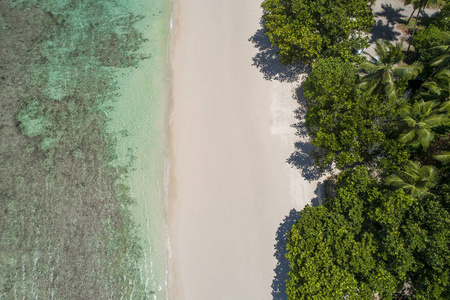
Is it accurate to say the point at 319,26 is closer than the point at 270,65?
Yes

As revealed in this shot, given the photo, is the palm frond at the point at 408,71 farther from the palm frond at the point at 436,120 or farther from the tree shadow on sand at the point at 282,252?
the tree shadow on sand at the point at 282,252

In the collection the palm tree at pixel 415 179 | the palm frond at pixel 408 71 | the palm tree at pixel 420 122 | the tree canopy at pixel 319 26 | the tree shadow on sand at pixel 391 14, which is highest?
the tree shadow on sand at pixel 391 14

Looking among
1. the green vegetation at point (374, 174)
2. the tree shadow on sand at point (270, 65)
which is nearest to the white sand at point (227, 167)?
the tree shadow on sand at point (270, 65)

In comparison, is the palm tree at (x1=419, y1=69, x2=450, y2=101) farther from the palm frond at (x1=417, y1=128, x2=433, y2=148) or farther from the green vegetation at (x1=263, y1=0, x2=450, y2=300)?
the palm frond at (x1=417, y1=128, x2=433, y2=148)

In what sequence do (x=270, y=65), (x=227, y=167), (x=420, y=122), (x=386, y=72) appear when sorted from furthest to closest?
(x=270, y=65), (x=227, y=167), (x=386, y=72), (x=420, y=122)

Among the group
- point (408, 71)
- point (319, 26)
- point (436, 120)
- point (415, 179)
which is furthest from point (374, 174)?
point (319, 26)

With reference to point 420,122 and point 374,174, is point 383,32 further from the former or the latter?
point 374,174
